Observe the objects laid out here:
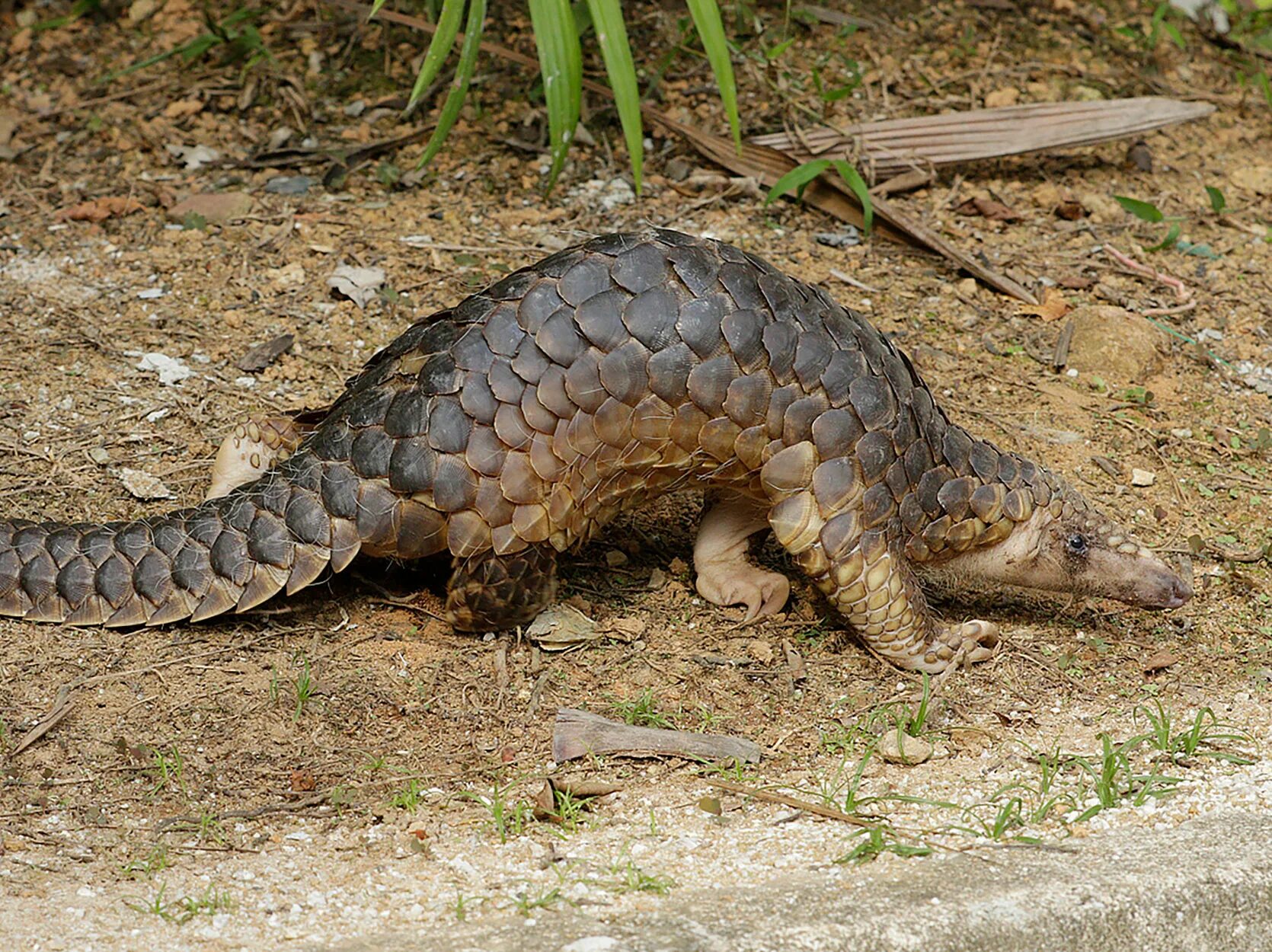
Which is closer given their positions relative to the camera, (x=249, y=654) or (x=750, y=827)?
(x=750, y=827)

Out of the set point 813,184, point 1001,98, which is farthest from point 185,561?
point 1001,98

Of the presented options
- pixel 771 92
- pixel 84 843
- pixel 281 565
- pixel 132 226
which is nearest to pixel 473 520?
pixel 281 565

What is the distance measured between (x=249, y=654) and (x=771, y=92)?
361 centimetres

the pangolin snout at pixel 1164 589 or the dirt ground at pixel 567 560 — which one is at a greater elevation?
the dirt ground at pixel 567 560

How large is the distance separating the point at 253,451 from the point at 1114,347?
9.80ft

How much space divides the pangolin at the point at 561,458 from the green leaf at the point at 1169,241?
2475mm

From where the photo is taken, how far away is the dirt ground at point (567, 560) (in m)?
3.06

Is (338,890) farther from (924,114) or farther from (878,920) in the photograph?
(924,114)

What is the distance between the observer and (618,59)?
187 inches

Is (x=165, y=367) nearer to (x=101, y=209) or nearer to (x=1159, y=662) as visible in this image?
(x=101, y=209)

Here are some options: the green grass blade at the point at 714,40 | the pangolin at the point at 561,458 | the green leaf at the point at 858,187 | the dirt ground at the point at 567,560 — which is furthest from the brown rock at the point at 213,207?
the green leaf at the point at 858,187

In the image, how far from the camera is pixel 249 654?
365 cm

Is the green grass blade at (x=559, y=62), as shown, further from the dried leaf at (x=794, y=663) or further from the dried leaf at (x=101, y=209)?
the dried leaf at (x=794, y=663)

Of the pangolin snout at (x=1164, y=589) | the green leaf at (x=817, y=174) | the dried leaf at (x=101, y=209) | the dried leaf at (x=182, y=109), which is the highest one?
the dried leaf at (x=182, y=109)
